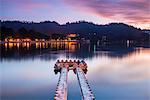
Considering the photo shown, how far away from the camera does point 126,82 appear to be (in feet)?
40.0

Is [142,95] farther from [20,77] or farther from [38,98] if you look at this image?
[20,77]

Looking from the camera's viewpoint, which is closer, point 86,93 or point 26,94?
point 86,93

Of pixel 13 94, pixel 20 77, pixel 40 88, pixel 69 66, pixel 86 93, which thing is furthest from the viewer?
pixel 69 66

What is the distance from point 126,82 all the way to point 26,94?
4.54 m

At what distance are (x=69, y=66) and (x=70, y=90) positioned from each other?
5787 millimetres

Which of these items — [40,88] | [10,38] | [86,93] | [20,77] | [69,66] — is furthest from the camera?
[10,38]

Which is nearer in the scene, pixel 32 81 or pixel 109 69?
pixel 32 81

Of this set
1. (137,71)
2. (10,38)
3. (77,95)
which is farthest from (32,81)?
(10,38)

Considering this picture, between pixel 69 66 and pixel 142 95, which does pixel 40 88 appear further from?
pixel 69 66

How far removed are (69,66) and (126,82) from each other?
426cm

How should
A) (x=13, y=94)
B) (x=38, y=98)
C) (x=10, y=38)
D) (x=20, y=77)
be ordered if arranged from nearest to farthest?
(x=38, y=98) < (x=13, y=94) < (x=20, y=77) < (x=10, y=38)

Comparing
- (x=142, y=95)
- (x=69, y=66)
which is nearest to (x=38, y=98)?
(x=142, y=95)

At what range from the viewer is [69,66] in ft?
51.5

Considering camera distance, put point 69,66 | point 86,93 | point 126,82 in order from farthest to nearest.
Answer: point 69,66, point 126,82, point 86,93
